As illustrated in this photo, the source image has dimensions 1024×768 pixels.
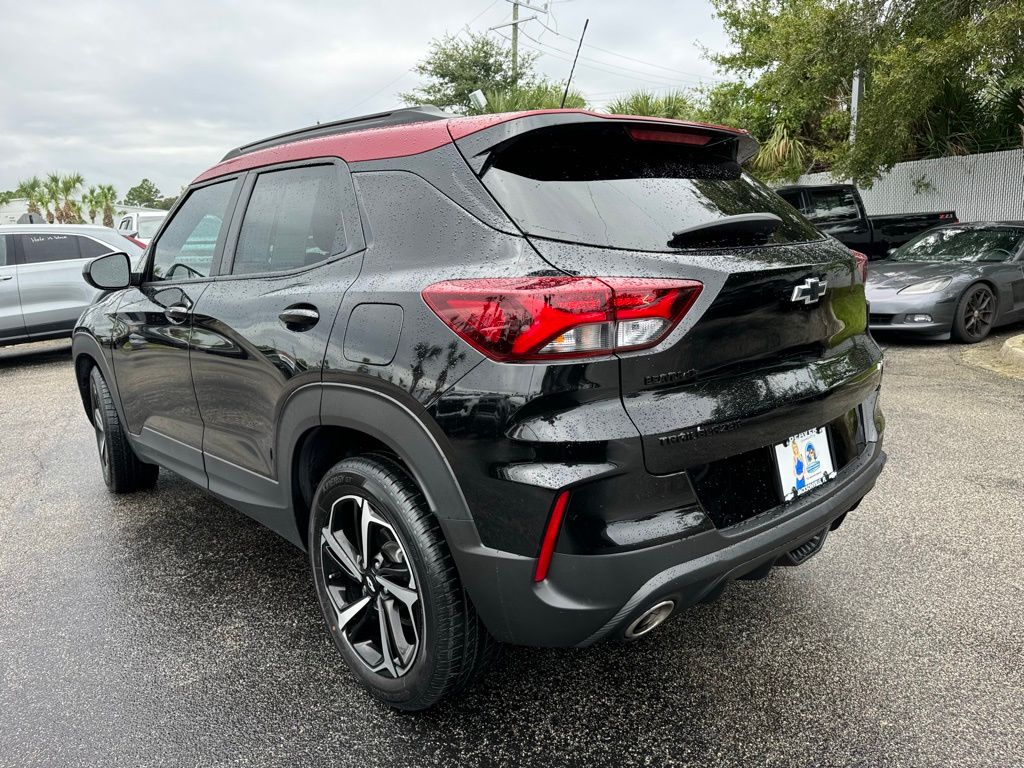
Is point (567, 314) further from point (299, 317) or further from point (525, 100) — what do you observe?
point (525, 100)

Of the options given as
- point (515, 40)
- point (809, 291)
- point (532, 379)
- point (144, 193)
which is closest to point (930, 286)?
point (809, 291)

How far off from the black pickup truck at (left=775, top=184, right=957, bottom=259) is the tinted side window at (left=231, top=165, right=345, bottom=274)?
37.3 feet

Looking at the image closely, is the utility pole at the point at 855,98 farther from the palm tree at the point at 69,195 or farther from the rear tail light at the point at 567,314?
the palm tree at the point at 69,195

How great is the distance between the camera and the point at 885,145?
1323 cm

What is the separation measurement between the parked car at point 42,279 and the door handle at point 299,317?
27.7ft

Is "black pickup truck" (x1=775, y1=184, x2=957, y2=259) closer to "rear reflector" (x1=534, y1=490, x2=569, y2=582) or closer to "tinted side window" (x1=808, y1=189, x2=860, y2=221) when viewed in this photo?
"tinted side window" (x1=808, y1=189, x2=860, y2=221)

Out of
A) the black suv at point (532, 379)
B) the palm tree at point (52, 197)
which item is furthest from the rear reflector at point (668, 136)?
the palm tree at point (52, 197)

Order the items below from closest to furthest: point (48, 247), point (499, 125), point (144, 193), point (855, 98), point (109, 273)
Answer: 1. point (499, 125)
2. point (109, 273)
3. point (48, 247)
4. point (855, 98)
5. point (144, 193)

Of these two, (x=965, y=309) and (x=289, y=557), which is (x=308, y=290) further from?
(x=965, y=309)

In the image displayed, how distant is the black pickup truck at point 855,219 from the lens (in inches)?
502

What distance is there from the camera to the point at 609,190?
2.21 metres

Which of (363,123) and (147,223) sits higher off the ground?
(147,223)

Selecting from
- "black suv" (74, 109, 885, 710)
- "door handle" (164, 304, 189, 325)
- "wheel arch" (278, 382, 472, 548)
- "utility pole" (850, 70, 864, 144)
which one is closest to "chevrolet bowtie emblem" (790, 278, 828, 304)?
"black suv" (74, 109, 885, 710)

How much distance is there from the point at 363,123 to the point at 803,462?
1788mm
